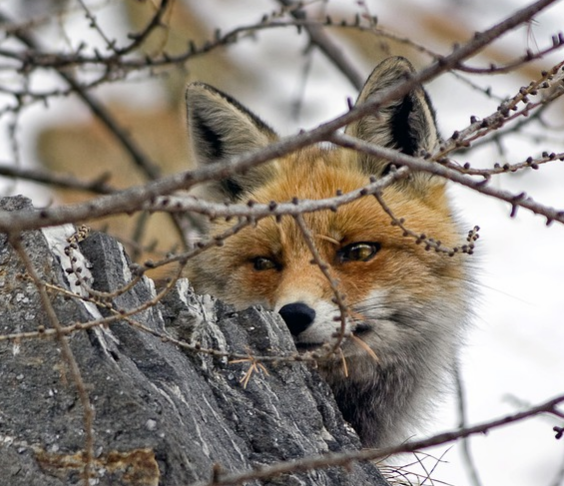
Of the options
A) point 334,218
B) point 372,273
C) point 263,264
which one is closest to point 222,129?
point 263,264

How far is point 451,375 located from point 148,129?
49.9 ft

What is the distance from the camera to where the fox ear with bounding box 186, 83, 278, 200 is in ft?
20.3

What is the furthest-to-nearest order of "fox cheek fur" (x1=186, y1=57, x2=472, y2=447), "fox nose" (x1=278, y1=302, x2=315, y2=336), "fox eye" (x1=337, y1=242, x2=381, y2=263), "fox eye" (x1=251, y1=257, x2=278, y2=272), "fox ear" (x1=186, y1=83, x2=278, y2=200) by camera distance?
1. "fox ear" (x1=186, y1=83, x2=278, y2=200)
2. "fox eye" (x1=251, y1=257, x2=278, y2=272)
3. "fox eye" (x1=337, y1=242, x2=381, y2=263)
4. "fox cheek fur" (x1=186, y1=57, x2=472, y2=447)
5. "fox nose" (x1=278, y1=302, x2=315, y2=336)

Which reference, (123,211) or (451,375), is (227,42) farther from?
(123,211)

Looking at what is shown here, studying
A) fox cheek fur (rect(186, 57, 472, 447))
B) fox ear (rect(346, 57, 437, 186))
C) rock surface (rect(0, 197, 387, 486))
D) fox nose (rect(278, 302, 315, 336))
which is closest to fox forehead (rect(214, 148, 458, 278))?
fox cheek fur (rect(186, 57, 472, 447))

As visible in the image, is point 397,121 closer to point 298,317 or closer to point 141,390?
point 298,317

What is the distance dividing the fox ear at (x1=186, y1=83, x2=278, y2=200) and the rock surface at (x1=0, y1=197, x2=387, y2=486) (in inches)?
77.2

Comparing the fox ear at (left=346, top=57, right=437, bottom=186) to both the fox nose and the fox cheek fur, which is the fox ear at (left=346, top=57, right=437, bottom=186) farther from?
the fox nose

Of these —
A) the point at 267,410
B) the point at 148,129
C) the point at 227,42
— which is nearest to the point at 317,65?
the point at 148,129

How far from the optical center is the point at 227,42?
6.60m

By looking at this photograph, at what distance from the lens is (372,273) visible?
5.36 metres

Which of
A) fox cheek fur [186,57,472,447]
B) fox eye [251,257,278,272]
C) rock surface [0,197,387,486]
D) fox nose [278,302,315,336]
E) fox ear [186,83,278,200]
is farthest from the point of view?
fox ear [186,83,278,200]

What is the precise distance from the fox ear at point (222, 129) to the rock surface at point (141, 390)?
77.2 inches

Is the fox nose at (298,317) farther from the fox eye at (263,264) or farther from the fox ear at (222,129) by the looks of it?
the fox ear at (222,129)
